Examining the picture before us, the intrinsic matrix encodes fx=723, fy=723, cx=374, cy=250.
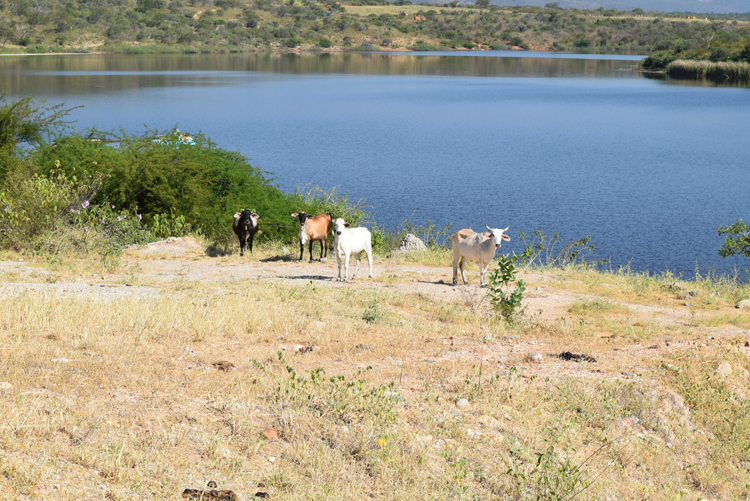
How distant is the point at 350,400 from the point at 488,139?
4324 cm

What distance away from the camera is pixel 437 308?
493 inches

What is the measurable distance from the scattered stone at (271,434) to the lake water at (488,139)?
18858mm

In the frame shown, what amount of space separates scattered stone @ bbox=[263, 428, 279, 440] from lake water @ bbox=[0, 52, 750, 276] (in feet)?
61.9

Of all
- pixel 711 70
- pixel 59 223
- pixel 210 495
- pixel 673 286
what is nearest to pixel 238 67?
pixel 711 70

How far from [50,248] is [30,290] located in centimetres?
628

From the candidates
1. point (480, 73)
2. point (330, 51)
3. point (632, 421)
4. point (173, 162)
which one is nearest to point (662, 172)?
point (173, 162)

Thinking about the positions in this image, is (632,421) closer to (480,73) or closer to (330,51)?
(480,73)

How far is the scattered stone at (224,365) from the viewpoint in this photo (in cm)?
805

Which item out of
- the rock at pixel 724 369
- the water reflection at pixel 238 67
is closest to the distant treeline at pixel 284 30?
the water reflection at pixel 238 67

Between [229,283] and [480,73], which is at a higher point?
[480,73]

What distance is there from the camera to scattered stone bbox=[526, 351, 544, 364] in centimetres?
931

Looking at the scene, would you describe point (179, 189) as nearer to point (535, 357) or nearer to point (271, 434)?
point (535, 357)

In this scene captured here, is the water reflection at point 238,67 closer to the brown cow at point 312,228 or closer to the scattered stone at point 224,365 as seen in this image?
the brown cow at point 312,228

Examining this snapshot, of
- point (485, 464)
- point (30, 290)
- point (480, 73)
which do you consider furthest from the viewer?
point (480, 73)
